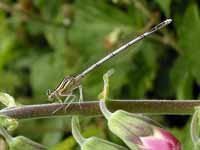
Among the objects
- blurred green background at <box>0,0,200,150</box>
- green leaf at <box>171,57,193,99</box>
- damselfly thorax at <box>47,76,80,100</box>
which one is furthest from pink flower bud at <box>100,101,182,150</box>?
green leaf at <box>171,57,193,99</box>

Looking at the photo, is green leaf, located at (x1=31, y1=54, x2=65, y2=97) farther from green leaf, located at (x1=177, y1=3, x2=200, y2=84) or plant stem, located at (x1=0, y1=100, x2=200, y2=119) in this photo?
plant stem, located at (x1=0, y1=100, x2=200, y2=119)

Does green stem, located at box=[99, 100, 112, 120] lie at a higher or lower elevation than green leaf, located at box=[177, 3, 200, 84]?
lower

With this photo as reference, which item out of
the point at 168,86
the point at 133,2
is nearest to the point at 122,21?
the point at 133,2

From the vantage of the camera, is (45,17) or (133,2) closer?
(133,2)

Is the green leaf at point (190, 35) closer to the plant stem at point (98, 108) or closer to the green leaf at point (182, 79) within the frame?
the green leaf at point (182, 79)

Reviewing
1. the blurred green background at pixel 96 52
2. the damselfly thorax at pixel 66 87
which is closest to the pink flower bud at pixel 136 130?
the damselfly thorax at pixel 66 87

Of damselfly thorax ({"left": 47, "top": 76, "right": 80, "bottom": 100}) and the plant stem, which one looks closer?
the plant stem

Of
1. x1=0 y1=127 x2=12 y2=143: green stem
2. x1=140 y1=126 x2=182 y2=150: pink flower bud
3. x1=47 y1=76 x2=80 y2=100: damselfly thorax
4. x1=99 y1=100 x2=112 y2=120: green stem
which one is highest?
x1=47 y1=76 x2=80 y2=100: damselfly thorax

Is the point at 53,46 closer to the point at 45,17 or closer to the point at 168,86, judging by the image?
Answer: the point at 45,17
